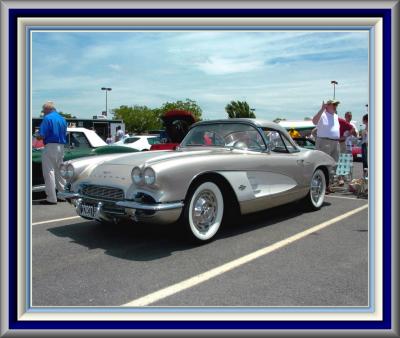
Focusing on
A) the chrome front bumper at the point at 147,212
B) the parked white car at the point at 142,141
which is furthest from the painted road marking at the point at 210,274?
the parked white car at the point at 142,141

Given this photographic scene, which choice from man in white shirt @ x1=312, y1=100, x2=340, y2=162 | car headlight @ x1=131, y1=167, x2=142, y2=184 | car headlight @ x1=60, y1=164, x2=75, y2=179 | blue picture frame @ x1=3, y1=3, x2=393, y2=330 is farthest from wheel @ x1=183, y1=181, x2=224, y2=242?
man in white shirt @ x1=312, y1=100, x2=340, y2=162

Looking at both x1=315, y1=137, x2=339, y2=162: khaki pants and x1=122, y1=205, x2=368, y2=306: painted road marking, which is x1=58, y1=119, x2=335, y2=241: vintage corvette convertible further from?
x1=315, y1=137, x2=339, y2=162: khaki pants

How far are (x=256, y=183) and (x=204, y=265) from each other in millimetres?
1456

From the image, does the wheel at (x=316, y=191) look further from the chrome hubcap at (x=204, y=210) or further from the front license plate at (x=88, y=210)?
the front license plate at (x=88, y=210)

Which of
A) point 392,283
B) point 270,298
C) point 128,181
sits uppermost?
point 128,181

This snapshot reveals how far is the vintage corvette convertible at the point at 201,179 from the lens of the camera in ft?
12.3

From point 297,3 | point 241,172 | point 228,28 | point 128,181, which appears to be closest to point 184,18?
point 228,28

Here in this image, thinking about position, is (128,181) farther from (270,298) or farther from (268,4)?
Result: (268,4)

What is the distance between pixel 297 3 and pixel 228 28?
0.48m

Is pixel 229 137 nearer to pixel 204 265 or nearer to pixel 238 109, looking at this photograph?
pixel 204 265

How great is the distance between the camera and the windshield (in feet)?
16.5

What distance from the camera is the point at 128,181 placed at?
3990 mm

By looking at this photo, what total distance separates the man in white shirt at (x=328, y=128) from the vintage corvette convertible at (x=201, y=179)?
6.11 feet

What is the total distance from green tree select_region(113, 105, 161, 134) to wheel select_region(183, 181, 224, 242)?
57977mm
